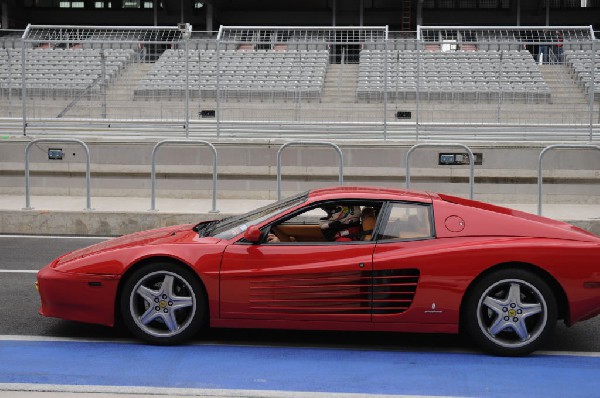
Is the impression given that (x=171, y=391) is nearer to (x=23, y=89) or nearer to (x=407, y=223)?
(x=407, y=223)

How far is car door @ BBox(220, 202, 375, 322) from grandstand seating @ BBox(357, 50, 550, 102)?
886 cm

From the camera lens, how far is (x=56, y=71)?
15.8 meters

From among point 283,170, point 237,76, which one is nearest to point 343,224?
point 283,170

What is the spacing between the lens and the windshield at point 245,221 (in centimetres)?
623

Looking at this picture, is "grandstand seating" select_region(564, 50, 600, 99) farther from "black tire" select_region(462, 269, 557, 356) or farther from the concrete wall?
"black tire" select_region(462, 269, 557, 356)

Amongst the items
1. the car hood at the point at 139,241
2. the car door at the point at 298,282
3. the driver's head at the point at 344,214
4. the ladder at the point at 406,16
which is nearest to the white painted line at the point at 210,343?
the car door at the point at 298,282

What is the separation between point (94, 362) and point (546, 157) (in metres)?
10.2

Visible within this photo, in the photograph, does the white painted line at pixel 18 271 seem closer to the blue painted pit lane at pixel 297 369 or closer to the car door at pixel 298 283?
the blue painted pit lane at pixel 297 369

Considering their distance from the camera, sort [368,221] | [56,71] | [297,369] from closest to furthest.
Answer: [297,369] < [368,221] < [56,71]

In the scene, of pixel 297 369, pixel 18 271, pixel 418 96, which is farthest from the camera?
pixel 418 96

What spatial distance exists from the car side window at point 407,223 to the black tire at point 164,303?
4.62ft

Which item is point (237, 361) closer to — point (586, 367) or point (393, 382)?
point (393, 382)

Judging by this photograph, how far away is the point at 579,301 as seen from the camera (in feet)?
19.2

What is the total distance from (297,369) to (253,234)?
3.30 feet
